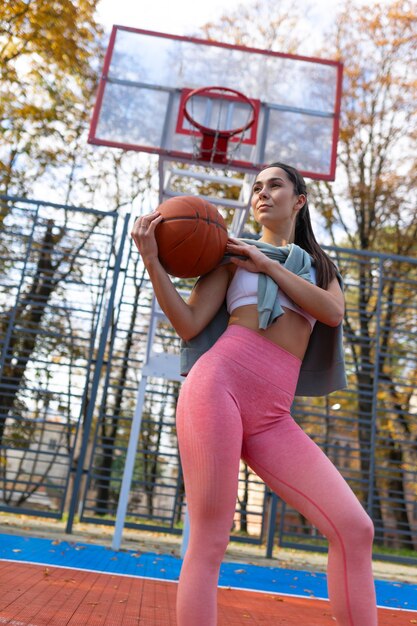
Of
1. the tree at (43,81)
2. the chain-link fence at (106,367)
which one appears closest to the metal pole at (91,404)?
the chain-link fence at (106,367)

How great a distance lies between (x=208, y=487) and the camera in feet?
6.34

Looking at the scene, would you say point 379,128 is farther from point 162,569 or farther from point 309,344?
point 309,344

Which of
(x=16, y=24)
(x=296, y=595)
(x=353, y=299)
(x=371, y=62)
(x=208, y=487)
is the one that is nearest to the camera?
(x=208, y=487)

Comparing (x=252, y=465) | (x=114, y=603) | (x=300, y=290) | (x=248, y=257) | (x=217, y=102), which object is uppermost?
(x=217, y=102)

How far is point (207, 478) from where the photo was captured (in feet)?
6.36

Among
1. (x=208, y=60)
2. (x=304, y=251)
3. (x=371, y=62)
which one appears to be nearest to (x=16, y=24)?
(x=208, y=60)

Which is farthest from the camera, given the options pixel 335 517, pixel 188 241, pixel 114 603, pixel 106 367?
pixel 106 367

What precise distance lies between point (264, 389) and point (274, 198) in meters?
0.71

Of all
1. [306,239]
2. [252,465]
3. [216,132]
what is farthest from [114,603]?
[216,132]

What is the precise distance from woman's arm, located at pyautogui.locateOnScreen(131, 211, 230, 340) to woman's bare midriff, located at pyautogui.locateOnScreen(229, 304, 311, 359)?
0.30 ft

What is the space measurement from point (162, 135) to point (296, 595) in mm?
4264

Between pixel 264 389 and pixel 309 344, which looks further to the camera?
pixel 309 344

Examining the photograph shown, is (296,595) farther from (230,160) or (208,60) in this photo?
(208,60)

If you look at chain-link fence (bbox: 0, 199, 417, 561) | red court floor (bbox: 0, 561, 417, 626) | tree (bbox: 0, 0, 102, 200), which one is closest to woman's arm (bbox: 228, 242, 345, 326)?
red court floor (bbox: 0, 561, 417, 626)
